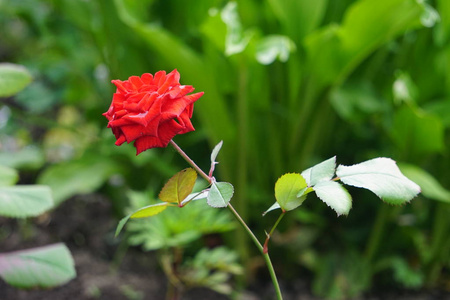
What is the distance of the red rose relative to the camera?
0.35 meters

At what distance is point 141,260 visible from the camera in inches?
54.8

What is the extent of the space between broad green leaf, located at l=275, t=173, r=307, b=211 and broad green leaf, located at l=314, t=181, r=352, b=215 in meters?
0.02

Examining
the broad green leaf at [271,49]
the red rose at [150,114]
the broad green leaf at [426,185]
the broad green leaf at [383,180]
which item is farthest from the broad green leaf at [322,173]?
the broad green leaf at [426,185]

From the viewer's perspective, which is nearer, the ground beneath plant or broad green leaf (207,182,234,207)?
broad green leaf (207,182,234,207)

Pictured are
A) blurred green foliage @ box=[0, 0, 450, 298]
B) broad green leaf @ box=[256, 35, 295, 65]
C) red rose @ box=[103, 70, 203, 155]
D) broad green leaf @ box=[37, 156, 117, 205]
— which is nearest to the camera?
red rose @ box=[103, 70, 203, 155]

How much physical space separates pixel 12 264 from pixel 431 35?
1.23m

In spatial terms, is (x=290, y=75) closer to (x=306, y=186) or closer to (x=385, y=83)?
(x=385, y=83)

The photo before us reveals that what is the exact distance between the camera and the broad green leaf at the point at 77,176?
130cm

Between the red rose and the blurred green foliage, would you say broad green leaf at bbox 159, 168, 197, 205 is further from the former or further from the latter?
the blurred green foliage

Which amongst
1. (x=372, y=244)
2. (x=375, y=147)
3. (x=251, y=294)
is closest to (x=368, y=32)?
(x=375, y=147)

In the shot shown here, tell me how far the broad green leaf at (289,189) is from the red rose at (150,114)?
0.09 metres

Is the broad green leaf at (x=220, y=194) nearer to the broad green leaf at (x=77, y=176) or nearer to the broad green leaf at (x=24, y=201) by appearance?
the broad green leaf at (x=24, y=201)

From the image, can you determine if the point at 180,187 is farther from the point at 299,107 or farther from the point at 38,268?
the point at 299,107

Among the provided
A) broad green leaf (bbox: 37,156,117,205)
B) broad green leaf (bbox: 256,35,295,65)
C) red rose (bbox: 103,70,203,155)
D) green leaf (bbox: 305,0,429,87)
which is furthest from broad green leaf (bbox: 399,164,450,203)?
red rose (bbox: 103,70,203,155)
